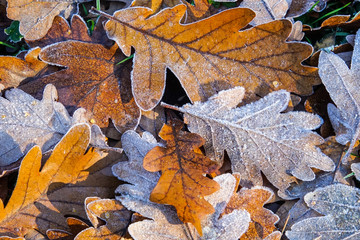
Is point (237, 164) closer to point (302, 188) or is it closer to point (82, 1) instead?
point (302, 188)

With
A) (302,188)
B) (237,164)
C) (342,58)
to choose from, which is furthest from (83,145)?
(342,58)

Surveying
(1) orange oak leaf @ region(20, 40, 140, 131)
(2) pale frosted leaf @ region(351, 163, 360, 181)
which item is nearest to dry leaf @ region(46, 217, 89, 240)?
(1) orange oak leaf @ region(20, 40, 140, 131)

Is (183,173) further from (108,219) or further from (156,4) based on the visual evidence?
(156,4)

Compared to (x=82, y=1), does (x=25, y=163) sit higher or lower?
lower

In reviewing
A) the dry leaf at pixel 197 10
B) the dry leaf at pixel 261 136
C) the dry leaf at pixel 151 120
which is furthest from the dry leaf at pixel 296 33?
the dry leaf at pixel 151 120

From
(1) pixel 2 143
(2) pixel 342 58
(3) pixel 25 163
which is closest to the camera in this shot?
(3) pixel 25 163

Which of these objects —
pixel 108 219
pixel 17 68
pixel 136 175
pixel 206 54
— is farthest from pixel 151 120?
pixel 17 68
